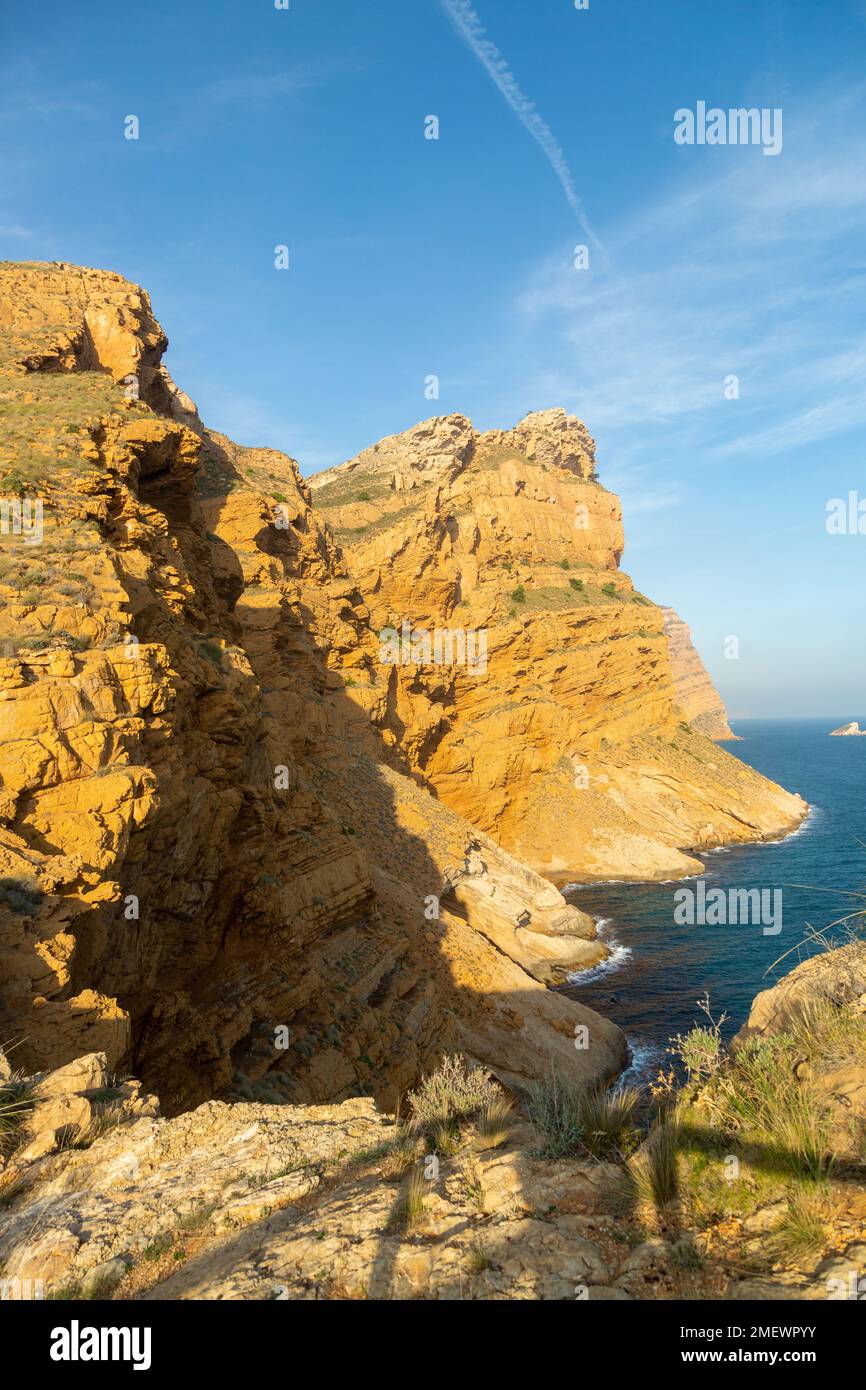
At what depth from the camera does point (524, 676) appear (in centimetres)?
5053

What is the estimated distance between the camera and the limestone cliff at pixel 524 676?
4416cm

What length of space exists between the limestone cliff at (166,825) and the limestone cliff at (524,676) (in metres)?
17.2

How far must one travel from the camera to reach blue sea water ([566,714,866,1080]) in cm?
2445

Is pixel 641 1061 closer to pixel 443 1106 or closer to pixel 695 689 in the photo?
pixel 443 1106

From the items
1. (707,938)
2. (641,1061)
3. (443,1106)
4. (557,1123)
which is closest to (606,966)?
(707,938)

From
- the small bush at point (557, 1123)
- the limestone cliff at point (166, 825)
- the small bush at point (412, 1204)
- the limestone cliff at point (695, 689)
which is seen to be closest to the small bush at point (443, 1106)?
the small bush at point (557, 1123)

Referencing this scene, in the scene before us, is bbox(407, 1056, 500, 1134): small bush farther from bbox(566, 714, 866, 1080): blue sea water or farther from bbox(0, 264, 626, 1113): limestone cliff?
bbox(566, 714, 866, 1080): blue sea water

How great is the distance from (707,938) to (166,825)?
3075cm

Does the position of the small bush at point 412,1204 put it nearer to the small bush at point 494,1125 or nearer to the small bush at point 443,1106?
the small bush at point 494,1125

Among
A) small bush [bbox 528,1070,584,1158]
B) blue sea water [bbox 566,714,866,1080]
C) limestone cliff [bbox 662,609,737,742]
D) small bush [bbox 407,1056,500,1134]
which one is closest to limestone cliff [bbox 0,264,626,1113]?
small bush [bbox 407,1056,500,1134]

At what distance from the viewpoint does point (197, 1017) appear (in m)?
10.4
